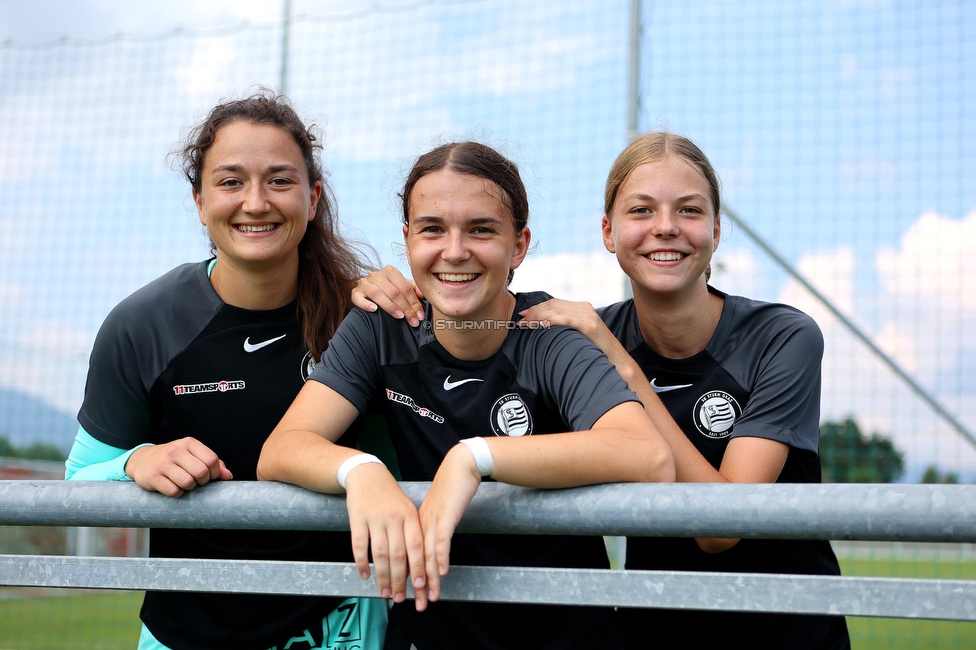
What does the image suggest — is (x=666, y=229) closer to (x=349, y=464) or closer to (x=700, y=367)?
(x=700, y=367)

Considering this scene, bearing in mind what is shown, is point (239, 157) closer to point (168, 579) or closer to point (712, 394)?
point (168, 579)

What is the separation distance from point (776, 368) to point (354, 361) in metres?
0.89

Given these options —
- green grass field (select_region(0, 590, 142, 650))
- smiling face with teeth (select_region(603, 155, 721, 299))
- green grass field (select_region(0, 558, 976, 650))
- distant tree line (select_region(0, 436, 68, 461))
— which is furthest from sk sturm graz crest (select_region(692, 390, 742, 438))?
distant tree line (select_region(0, 436, 68, 461))

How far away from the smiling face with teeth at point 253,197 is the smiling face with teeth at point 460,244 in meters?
0.36

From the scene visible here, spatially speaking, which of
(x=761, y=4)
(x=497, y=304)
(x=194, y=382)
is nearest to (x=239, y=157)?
(x=194, y=382)

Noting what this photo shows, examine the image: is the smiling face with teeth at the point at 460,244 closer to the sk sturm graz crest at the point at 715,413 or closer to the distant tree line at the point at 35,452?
the sk sturm graz crest at the point at 715,413

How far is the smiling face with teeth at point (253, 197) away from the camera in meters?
1.85

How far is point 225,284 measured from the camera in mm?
1944

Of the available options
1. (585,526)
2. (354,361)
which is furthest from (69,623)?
(585,526)

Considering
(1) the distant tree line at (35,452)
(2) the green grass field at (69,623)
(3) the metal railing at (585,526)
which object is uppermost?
(3) the metal railing at (585,526)

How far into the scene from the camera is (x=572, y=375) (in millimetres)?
1506

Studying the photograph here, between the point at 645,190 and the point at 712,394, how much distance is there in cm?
49

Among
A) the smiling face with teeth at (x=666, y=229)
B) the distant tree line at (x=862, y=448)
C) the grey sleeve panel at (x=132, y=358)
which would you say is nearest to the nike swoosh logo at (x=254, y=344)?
the grey sleeve panel at (x=132, y=358)

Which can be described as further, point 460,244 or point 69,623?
point 69,623
